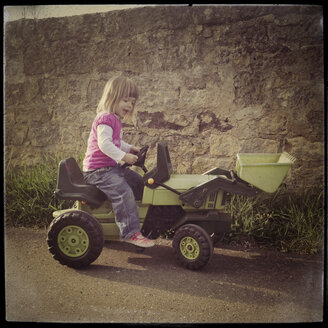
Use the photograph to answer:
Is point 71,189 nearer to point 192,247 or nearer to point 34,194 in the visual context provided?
point 34,194

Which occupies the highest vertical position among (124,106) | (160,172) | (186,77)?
(186,77)

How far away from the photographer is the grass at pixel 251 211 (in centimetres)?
247

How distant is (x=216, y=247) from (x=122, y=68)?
1436mm

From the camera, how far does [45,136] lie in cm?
258

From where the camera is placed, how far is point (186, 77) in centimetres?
271

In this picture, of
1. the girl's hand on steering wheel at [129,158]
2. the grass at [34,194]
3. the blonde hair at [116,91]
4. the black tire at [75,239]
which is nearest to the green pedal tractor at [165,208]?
the black tire at [75,239]

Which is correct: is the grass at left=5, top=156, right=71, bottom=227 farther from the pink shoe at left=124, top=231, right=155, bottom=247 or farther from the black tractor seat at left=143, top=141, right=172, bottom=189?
the black tractor seat at left=143, top=141, right=172, bottom=189

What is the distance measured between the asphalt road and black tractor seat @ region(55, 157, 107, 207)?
0.40m

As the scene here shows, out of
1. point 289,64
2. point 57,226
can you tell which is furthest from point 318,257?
point 57,226

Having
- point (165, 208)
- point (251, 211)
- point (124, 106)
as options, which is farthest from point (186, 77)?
point (251, 211)

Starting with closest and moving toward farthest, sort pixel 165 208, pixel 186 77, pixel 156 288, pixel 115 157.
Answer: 1. pixel 156 288
2. pixel 115 157
3. pixel 165 208
4. pixel 186 77

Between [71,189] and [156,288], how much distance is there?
0.81m

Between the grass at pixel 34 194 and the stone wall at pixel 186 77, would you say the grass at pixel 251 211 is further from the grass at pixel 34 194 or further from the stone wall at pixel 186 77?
the stone wall at pixel 186 77

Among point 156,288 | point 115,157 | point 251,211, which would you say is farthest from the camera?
point 251,211
